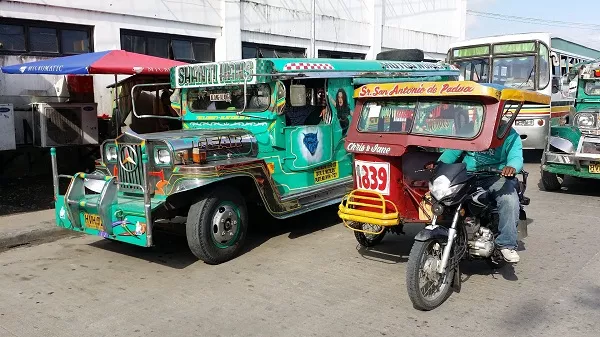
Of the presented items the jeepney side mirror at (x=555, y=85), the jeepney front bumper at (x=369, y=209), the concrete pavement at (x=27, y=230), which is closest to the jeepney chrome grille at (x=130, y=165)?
the concrete pavement at (x=27, y=230)

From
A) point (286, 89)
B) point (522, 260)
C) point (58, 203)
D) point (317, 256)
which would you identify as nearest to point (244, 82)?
point (286, 89)

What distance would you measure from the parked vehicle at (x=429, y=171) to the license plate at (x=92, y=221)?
2.50 meters

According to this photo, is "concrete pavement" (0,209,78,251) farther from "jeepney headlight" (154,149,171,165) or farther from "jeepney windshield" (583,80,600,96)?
"jeepney windshield" (583,80,600,96)

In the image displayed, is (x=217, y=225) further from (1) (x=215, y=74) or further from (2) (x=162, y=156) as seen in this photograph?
(1) (x=215, y=74)

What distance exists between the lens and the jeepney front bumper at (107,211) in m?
5.04

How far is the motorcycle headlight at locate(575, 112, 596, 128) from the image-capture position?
9.05 m

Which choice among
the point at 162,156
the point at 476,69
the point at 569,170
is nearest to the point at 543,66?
the point at 476,69

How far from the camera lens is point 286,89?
6070 mm

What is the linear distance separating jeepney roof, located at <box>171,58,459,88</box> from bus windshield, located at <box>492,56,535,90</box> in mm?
5634

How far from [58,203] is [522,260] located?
494 centimetres

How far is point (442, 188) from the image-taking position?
13.6ft

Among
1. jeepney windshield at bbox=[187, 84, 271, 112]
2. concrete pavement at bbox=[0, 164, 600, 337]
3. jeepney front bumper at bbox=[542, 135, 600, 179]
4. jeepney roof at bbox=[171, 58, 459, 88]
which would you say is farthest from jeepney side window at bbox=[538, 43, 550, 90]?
jeepney windshield at bbox=[187, 84, 271, 112]

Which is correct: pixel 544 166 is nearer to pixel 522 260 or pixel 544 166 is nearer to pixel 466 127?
pixel 522 260

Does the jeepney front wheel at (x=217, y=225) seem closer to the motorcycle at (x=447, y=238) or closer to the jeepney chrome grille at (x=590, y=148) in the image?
the motorcycle at (x=447, y=238)
